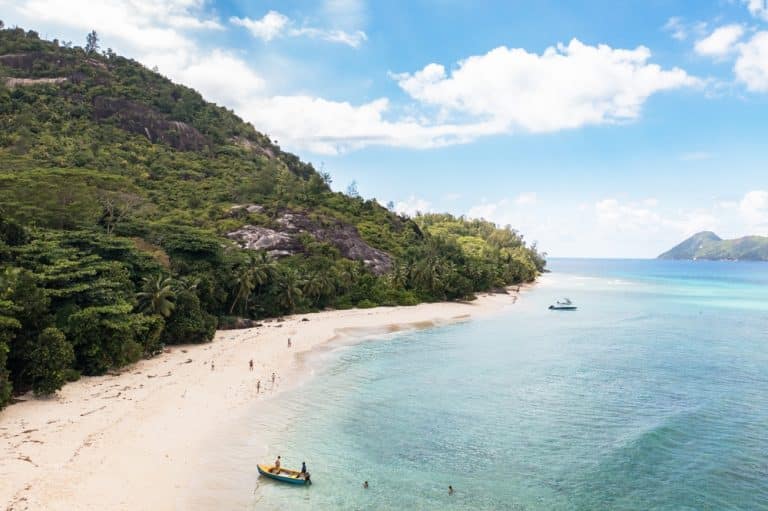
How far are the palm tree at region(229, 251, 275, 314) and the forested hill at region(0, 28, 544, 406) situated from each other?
289 millimetres

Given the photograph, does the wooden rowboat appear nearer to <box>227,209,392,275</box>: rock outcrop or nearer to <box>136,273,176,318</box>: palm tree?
<box>136,273,176,318</box>: palm tree

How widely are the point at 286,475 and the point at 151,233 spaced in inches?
2054

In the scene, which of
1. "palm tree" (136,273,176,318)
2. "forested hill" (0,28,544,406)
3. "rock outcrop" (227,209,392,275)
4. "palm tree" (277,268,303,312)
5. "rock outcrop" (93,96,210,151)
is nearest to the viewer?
"forested hill" (0,28,544,406)

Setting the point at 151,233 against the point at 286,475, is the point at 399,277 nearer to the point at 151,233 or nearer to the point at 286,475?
the point at 151,233

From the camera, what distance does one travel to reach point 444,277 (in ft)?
317

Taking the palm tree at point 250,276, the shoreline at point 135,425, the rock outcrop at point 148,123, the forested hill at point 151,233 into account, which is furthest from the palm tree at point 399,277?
the rock outcrop at point 148,123

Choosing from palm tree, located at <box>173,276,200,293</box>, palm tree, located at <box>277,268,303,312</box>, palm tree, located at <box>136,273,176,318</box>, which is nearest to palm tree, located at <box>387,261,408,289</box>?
palm tree, located at <box>277,268,303,312</box>

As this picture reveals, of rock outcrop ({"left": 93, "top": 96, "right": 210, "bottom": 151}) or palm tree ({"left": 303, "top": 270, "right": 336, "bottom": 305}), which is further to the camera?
rock outcrop ({"left": 93, "top": 96, "right": 210, "bottom": 151})

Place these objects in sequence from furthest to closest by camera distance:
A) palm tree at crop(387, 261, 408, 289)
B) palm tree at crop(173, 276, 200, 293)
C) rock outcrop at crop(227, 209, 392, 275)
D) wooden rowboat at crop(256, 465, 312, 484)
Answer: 1. rock outcrop at crop(227, 209, 392, 275)
2. palm tree at crop(387, 261, 408, 289)
3. palm tree at crop(173, 276, 200, 293)
4. wooden rowboat at crop(256, 465, 312, 484)

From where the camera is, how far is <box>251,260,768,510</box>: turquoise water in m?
25.1

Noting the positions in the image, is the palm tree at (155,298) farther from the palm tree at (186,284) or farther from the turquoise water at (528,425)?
the turquoise water at (528,425)

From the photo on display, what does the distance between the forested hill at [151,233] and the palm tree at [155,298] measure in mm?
157

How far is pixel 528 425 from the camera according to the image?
34656 mm

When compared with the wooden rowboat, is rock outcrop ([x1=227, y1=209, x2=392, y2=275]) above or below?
above
